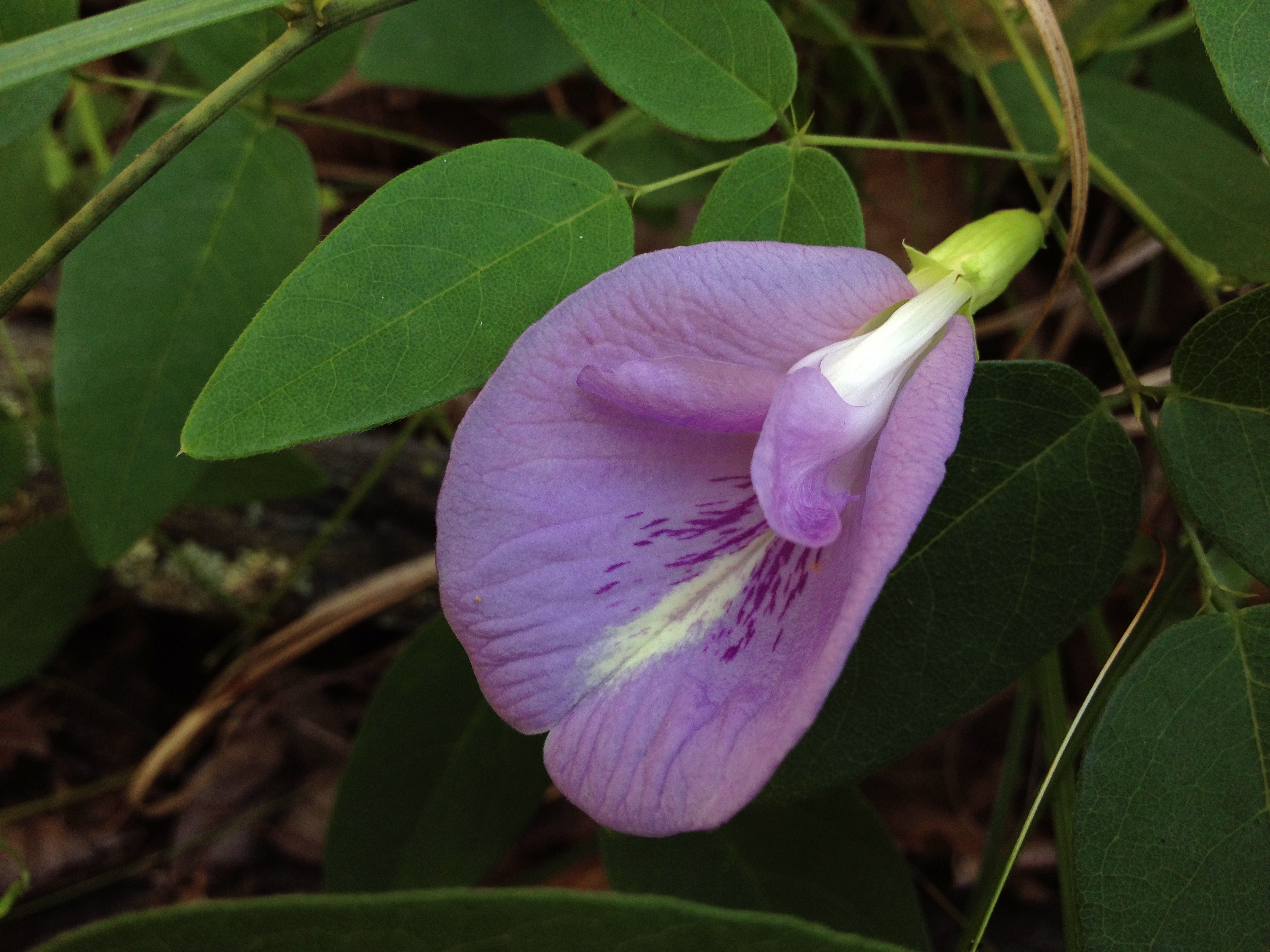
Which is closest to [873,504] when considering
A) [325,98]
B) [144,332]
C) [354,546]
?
[144,332]

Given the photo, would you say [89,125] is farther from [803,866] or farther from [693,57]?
[803,866]

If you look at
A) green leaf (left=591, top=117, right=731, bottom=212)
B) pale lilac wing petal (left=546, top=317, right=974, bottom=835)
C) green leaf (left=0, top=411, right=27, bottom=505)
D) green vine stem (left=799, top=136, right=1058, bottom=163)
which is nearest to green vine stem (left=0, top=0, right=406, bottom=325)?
green vine stem (left=799, top=136, right=1058, bottom=163)

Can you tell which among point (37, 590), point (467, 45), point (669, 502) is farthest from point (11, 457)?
point (669, 502)

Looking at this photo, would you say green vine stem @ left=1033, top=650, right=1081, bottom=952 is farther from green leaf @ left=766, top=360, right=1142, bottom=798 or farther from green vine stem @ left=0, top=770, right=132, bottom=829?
green vine stem @ left=0, top=770, right=132, bottom=829

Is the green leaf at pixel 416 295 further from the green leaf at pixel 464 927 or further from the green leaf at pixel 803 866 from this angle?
the green leaf at pixel 803 866

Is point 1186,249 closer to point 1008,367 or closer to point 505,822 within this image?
point 1008,367

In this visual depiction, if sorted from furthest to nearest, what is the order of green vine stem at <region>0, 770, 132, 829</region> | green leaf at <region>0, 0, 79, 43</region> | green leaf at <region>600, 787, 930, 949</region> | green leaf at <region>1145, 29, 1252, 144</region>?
1. green vine stem at <region>0, 770, 132, 829</region>
2. green leaf at <region>1145, 29, 1252, 144</region>
3. green leaf at <region>600, 787, 930, 949</region>
4. green leaf at <region>0, 0, 79, 43</region>
